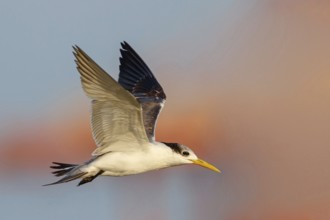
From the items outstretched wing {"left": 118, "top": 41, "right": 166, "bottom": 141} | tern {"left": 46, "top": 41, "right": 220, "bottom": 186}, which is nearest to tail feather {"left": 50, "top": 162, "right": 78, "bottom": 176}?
tern {"left": 46, "top": 41, "right": 220, "bottom": 186}

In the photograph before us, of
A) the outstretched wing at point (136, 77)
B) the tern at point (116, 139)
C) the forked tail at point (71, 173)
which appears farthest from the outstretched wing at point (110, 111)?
the outstretched wing at point (136, 77)

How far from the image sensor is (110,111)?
8555mm

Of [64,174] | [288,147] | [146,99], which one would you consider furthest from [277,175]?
[64,174]

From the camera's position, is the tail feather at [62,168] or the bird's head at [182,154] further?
the tail feather at [62,168]

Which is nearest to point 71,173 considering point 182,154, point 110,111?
point 110,111

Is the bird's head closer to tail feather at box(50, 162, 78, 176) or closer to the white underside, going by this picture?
the white underside

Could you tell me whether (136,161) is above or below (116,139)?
below

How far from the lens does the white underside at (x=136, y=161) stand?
28.6ft

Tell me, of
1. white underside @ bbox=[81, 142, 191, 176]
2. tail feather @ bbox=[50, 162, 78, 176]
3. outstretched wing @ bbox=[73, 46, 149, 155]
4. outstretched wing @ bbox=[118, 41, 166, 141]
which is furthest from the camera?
outstretched wing @ bbox=[118, 41, 166, 141]

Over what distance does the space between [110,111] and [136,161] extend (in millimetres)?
385

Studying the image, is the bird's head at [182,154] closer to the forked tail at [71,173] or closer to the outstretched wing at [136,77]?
the forked tail at [71,173]

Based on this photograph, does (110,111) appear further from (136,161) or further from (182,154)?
(182,154)

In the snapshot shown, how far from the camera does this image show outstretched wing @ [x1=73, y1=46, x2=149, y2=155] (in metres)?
8.33

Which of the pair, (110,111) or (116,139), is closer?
(110,111)
